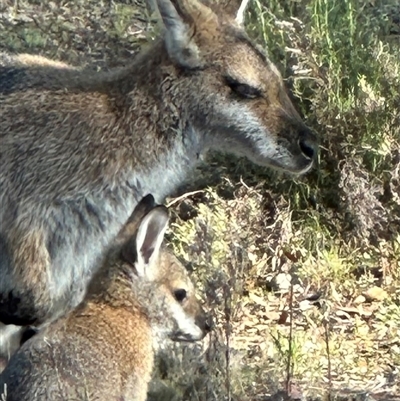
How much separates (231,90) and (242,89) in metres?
0.06

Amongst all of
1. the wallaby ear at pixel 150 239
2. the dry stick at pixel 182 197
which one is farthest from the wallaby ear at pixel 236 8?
the dry stick at pixel 182 197

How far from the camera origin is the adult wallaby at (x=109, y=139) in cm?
796

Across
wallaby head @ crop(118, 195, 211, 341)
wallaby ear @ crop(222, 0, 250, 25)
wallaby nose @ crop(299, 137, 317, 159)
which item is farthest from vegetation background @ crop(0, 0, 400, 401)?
wallaby ear @ crop(222, 0, 250, 25)

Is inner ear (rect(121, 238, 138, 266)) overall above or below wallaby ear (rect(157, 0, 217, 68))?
below

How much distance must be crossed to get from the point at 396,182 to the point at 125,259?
2569mm

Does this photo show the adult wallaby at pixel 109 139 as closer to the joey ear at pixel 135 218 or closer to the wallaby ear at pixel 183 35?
the wallaby ear at pixel 183 35

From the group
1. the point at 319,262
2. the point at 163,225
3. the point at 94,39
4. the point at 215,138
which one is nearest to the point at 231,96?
the point at 215,138

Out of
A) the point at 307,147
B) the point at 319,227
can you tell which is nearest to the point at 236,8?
the point at 307,147

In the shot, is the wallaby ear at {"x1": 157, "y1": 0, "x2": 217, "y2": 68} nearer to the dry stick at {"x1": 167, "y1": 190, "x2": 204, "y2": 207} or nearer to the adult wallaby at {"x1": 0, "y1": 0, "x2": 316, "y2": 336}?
the adult wallaby at {"x1": 0, "y1": 0, "x2": 316, "y2": 336}

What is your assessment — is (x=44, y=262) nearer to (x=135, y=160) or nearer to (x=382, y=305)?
(x=135, y=160)

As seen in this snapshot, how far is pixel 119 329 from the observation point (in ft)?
23.6

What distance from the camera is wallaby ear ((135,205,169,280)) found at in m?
7.29

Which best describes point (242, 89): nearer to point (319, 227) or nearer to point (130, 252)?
point (130, 252)

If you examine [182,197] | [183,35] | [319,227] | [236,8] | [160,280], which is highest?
[183,35]
